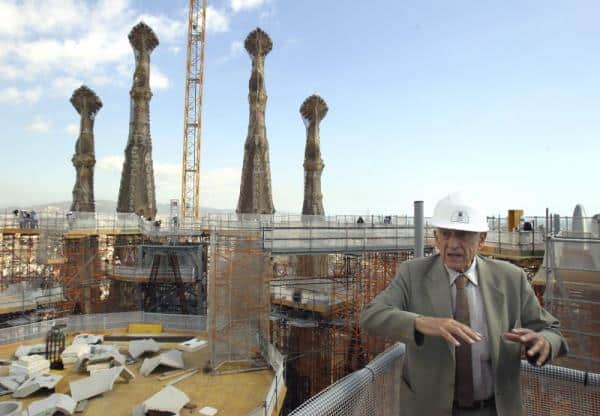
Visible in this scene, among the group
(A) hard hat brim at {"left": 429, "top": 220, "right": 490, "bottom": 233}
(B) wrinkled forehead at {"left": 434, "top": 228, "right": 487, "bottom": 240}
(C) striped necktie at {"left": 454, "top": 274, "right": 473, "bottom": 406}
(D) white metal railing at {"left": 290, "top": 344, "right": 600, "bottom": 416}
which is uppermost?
(A) hard hat brim at {"left": 429, "top": 220, "right": 490, "bottom": 233}

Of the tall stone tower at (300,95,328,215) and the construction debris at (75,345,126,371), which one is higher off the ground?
the tall stone tower at (300,95,328,215)

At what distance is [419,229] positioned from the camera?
175 inches

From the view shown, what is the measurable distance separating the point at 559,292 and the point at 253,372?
873cm

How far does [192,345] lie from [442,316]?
13.4 metres

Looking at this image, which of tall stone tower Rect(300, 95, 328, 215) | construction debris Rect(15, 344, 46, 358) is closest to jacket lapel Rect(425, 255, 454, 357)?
construction debris Rect(15, 344, 46, 358)

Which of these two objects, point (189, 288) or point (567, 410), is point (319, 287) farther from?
point (567, 410)

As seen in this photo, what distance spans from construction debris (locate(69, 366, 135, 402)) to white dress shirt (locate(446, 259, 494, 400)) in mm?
10716

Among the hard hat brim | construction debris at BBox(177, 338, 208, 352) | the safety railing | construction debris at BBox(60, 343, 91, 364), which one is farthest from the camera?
construction debris at BBox(177, 338, 208, 352)

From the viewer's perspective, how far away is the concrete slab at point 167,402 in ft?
28.8

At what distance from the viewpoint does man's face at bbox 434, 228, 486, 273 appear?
7.25 ft

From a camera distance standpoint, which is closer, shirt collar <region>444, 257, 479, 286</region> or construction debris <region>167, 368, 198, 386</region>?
shirt collar <region>444, 257, 479, 286</region>

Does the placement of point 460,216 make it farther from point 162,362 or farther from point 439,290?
point 162,362

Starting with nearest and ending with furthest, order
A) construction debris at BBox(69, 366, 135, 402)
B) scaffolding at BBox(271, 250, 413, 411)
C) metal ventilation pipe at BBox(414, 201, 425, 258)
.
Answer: metal ventilation pipe at BBox(414, 201, 425, 258)
construction debris at BBox(69, 366, 135, 402)
scaffolding at BBox(271, 250, 413, 411)

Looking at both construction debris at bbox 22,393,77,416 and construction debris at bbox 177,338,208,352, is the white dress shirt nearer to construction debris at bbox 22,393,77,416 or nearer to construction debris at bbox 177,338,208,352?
construction debris at bbox 22,393,77,416
